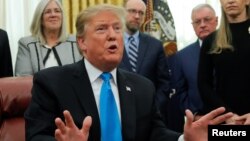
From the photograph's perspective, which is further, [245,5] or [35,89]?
[245,5]

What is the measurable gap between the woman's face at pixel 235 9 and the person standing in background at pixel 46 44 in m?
1.23

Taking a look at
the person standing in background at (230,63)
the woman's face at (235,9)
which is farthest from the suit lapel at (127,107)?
the woman's face at (235,9)

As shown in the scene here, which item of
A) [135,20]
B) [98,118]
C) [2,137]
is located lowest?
[2,137]

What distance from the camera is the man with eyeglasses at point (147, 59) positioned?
4227 mm

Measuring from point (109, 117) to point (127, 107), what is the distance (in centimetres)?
14

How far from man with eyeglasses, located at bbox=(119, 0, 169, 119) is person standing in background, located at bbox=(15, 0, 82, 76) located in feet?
1.50

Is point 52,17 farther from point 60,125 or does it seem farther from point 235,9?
point 60,125

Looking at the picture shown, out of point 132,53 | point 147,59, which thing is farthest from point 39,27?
point 147,59

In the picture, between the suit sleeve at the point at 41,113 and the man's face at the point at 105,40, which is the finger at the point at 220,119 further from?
the suit sleeve at the point at 41,113

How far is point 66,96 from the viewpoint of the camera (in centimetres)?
264

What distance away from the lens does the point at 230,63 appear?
138 inches

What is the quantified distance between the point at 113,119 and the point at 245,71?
49.1 inches

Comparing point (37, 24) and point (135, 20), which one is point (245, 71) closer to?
point (135, 20)

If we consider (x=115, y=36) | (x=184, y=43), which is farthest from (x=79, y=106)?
(x=184, y=43)
